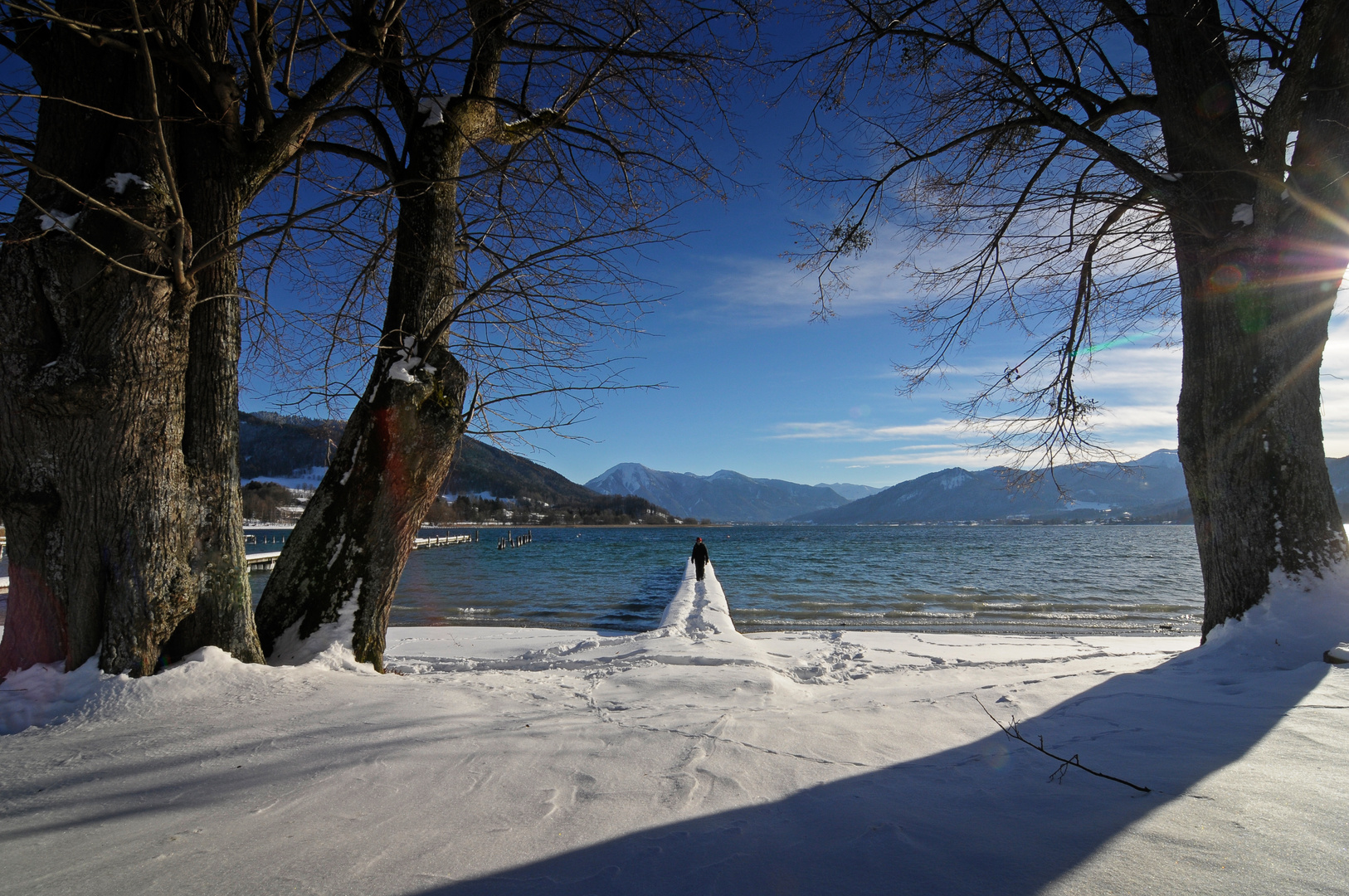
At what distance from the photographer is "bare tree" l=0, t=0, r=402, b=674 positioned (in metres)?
2.94

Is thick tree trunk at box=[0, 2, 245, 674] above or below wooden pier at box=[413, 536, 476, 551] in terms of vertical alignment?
above

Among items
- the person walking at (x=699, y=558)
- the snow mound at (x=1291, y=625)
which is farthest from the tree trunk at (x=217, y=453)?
the person walking at (x=699, y=558)

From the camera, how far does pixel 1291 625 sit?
12.2 feet

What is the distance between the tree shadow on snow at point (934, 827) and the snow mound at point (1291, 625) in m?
1.46

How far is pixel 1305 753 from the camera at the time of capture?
2.16 metres

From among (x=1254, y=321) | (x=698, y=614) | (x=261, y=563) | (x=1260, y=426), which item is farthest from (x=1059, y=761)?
(x=261, y=563)

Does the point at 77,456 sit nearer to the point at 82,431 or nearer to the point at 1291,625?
the point at 82,431

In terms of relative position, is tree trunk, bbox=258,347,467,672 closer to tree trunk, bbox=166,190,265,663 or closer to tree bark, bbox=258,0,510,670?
tree bark, bbox=258,0,510,670

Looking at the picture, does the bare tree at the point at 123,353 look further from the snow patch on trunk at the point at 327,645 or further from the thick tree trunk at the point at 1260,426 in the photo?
the thick tree trunk at the point at 1260,426

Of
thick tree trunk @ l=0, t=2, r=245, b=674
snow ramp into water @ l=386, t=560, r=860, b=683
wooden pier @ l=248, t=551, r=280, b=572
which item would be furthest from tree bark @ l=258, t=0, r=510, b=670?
wooden pier @ l=248, t=551, r=280, b=572

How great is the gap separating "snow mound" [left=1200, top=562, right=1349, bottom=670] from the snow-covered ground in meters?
0.03

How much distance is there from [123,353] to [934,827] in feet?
13.0

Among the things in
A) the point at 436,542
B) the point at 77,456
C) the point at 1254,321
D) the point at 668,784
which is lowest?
the point at 436,542

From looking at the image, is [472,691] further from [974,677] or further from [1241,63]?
[1241,63]
